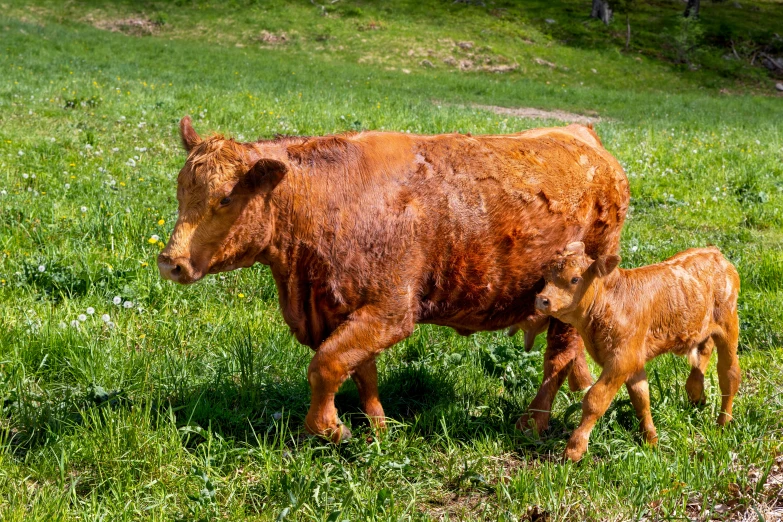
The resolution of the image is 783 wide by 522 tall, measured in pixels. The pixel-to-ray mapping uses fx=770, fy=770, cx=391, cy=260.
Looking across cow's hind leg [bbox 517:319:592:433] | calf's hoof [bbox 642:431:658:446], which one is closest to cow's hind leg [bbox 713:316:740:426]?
calf's hoof [bbox 642:431:658:446]

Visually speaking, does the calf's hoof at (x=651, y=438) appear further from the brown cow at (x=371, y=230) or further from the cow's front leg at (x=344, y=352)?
the cow's front leg at (x=344, y=352)

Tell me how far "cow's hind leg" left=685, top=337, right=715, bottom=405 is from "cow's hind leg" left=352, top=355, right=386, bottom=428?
198cm

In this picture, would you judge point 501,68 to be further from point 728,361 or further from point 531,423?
point 531,423

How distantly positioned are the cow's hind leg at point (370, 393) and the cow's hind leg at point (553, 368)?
0.96 m

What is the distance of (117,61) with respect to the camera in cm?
2512

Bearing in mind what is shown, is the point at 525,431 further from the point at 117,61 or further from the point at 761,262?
the point at 117,61

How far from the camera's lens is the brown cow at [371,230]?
157 inches

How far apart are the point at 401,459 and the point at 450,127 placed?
1039cm

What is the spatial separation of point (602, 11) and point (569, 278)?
2072 inches

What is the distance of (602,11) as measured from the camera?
52250 mm

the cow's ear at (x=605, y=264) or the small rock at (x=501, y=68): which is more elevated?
the cow's ear at (x=605, y=264)

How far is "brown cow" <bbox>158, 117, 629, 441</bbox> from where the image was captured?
398 cm

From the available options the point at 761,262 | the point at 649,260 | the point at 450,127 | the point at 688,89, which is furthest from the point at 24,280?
the point at 688,89

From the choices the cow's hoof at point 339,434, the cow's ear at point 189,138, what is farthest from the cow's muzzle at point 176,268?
the cow's hoof at point 339,434
